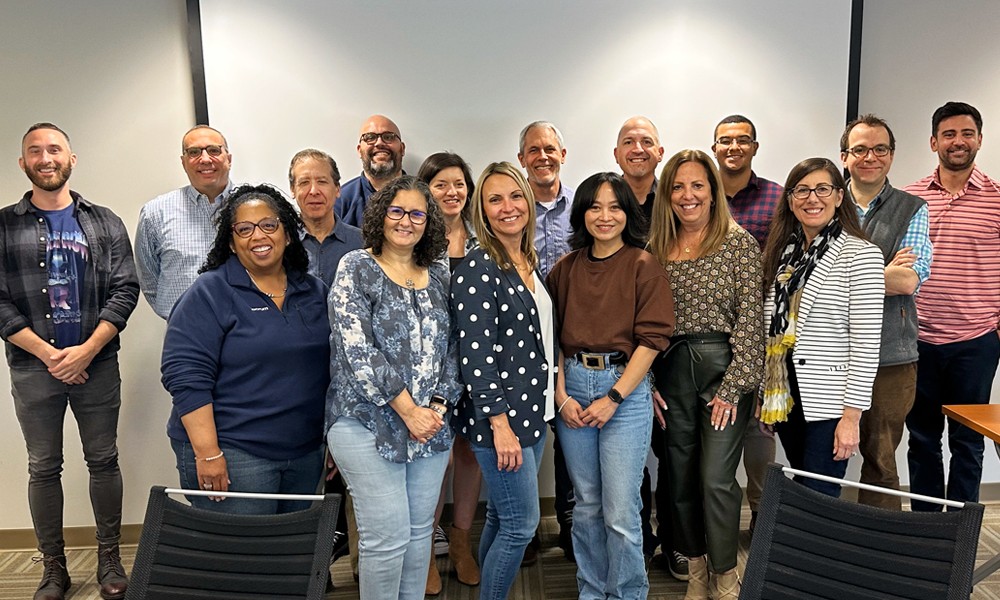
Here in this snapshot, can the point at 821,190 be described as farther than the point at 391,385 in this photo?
Yes

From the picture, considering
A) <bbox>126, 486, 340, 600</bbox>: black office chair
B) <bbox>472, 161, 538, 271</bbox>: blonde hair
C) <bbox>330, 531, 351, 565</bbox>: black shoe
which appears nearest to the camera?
<bbox>126, 486, 340, 600</bbox>: black office chair

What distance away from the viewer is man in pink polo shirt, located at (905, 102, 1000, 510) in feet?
9.43

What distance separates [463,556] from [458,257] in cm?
122

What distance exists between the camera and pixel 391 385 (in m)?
1.90

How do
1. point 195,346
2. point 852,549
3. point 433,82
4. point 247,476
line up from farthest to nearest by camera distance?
point 433,82
point 247,476
point 195,346
point 852,549

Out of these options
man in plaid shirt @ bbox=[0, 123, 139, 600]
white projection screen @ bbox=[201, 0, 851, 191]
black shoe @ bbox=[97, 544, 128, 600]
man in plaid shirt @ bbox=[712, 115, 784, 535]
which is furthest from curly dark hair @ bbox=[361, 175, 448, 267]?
black shoe @ bbox=[97, 544, 128, 600]

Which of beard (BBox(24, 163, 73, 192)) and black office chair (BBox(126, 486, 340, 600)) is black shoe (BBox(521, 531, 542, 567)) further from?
beard (BBox(24, 163, 73, 192))

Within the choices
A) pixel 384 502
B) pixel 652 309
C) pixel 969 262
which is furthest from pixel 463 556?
pixel 969 262

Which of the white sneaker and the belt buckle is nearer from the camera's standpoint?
the belt buckle

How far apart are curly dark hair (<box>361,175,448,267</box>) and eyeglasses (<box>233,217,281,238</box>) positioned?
0.26m

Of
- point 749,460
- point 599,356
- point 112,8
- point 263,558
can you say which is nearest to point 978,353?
point 749,460

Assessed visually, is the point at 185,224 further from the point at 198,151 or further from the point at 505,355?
the point at 505,355

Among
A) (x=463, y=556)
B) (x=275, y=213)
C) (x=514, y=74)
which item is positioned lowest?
(x=463, y=556)

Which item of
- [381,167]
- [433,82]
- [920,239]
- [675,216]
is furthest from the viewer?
[433,82]
